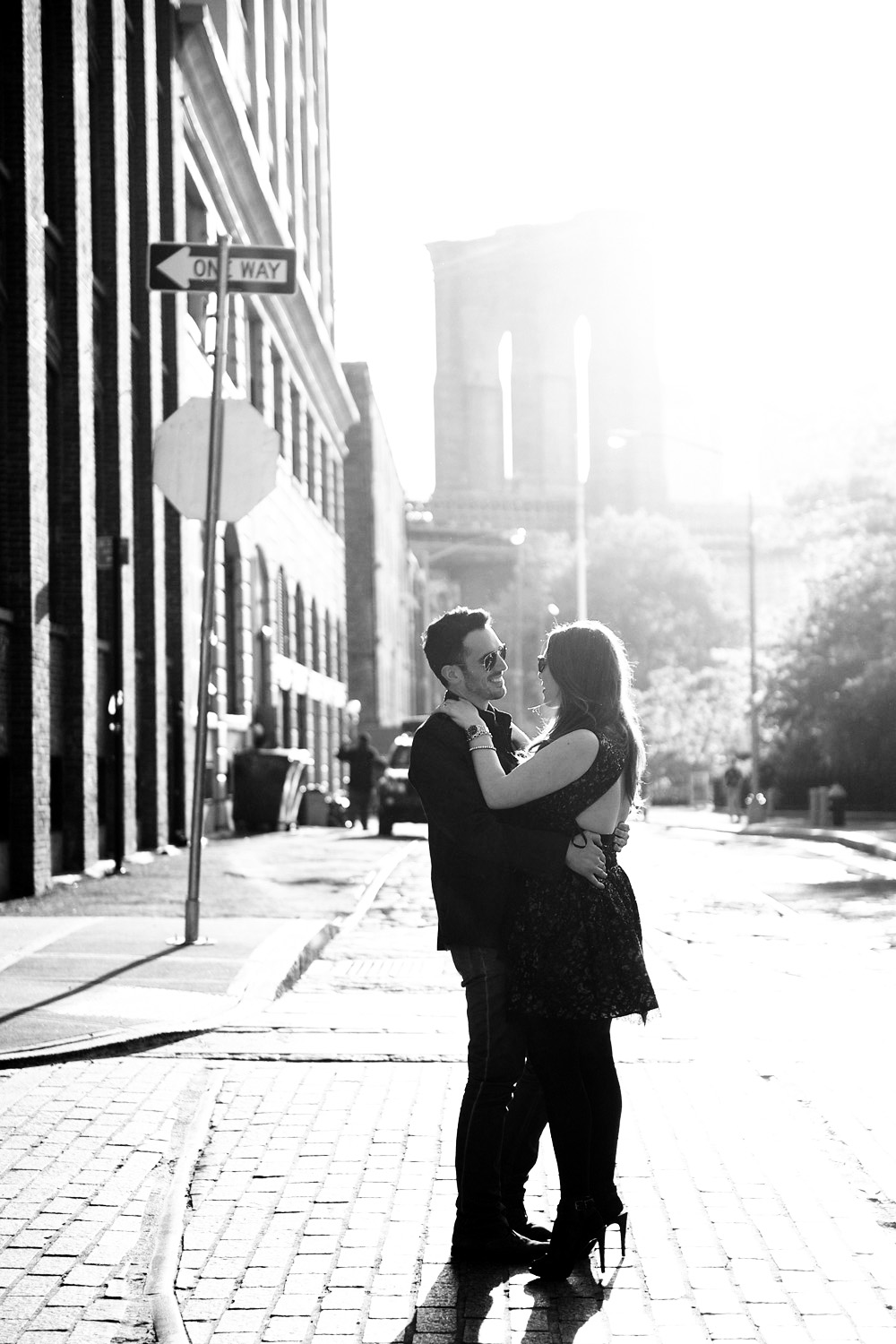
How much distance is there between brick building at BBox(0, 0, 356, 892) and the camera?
15195 mm

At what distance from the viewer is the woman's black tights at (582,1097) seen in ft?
15.4

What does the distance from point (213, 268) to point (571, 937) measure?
824 centimetres

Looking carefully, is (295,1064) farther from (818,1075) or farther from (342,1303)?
(342,1303)

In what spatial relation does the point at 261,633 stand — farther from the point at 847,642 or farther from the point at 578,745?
the point at 578,745

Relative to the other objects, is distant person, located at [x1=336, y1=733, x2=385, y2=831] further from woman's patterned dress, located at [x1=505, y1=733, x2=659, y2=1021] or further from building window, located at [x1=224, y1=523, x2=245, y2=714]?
woman's patterned dress, located at [x1=505, y1=733, x2=659, y2=1021]

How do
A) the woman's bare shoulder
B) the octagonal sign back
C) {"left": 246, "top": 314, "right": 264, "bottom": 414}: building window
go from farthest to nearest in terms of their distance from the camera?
{"left": 246, "top": 314, "right": 264, "bottom": 414}: building window
the octagonal sign back
the woman's bare shoulder

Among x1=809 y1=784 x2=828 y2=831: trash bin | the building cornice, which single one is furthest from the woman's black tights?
x1=809 y1=784 x2=828 y2=831: trash bin

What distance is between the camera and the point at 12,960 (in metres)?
10.4

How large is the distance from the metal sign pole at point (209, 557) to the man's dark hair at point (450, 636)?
6.28m

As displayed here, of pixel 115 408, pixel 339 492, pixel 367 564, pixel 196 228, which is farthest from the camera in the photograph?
pixel 367 564

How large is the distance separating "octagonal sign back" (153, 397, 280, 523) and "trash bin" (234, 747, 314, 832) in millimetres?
15960

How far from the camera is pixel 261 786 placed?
27734mm

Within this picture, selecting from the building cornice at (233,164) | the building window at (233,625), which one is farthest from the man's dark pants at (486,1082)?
the building window at (233,625)

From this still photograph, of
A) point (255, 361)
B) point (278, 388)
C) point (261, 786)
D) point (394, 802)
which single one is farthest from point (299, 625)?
point (394, 802)
